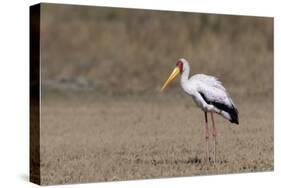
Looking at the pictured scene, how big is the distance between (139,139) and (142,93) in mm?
1037

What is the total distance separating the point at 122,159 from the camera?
11.6 meters

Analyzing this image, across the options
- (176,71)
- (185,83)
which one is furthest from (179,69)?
(185,83)

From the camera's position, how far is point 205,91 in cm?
1217

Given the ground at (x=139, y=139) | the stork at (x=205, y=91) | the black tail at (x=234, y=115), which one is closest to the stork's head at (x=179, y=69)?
the stork at (x=205, y=91)

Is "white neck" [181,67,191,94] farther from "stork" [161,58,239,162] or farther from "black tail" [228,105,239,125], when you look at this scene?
"black tail" [228,105,239,125]

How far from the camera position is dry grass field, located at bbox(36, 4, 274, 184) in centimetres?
1127

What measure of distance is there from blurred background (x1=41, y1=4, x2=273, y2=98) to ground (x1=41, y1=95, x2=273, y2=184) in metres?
0.30

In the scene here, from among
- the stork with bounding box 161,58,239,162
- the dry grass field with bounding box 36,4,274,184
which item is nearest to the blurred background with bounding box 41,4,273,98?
the dry grass field with bounding box 36,4,274,184

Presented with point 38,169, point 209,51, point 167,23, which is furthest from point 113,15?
point 38,169

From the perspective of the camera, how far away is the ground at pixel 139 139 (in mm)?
11188

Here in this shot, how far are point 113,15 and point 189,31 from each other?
1.35 m

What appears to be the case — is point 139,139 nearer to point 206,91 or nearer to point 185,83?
point 185,83

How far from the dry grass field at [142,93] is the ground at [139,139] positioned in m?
0.02

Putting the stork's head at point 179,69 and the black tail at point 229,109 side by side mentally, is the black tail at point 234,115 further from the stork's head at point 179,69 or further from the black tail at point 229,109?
the stork's head at point 179,69
